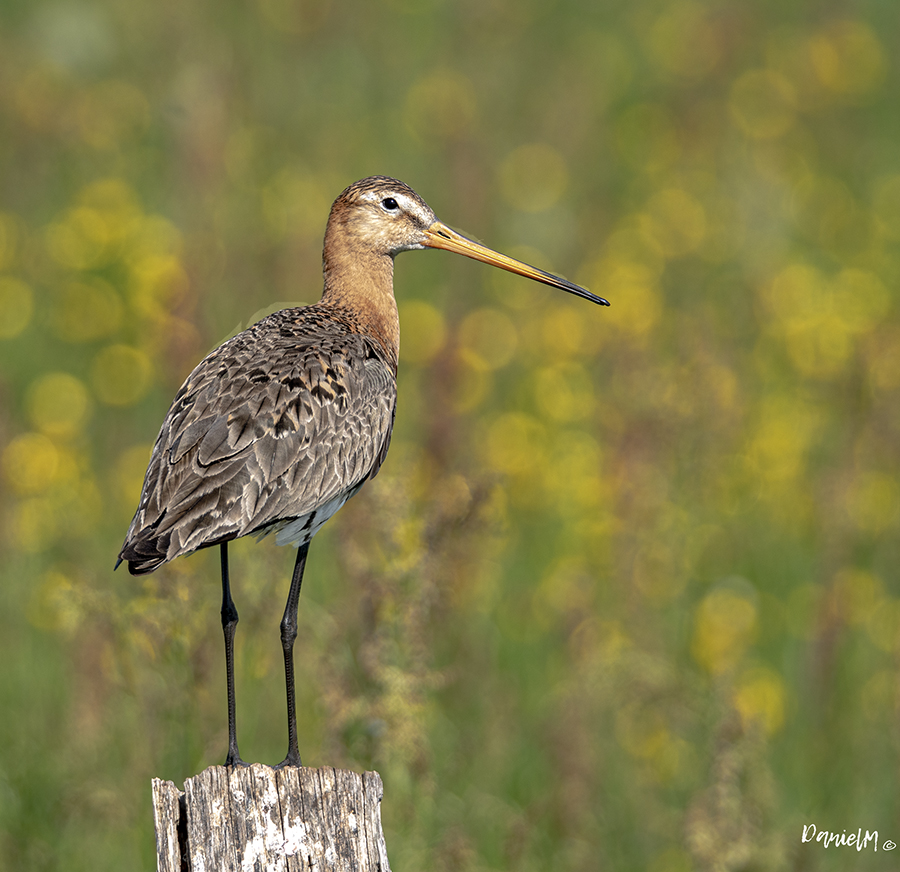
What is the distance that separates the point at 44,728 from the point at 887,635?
4.28 metres

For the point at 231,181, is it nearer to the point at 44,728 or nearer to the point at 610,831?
the point at 44,728

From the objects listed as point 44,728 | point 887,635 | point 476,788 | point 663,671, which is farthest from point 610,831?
point 44,728

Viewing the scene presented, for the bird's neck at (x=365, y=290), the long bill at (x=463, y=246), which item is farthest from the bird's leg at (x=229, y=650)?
the long bill at (x=463, y=246)

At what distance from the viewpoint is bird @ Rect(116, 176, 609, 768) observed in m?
4.25

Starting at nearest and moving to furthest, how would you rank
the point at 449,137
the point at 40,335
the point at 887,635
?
1. the point at 887,635
2. the point at 40,335
3. the point at 449,137

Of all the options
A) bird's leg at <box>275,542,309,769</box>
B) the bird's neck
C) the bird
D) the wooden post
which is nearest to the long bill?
the bird

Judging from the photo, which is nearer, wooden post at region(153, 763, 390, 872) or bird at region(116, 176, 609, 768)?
wooden post at region(153, 763, 390, 872)

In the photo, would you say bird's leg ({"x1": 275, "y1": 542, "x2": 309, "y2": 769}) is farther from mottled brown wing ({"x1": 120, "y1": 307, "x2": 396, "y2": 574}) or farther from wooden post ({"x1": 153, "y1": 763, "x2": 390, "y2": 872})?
wooden post ({"x1": 153, "y1": 763, "x2": 390, "y2": 872})

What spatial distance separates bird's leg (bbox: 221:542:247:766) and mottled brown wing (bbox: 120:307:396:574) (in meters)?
0.31

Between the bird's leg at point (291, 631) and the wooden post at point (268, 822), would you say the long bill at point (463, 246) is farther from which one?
the wooden post at point (268, 822)

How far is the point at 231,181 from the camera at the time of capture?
10531 millimetres
